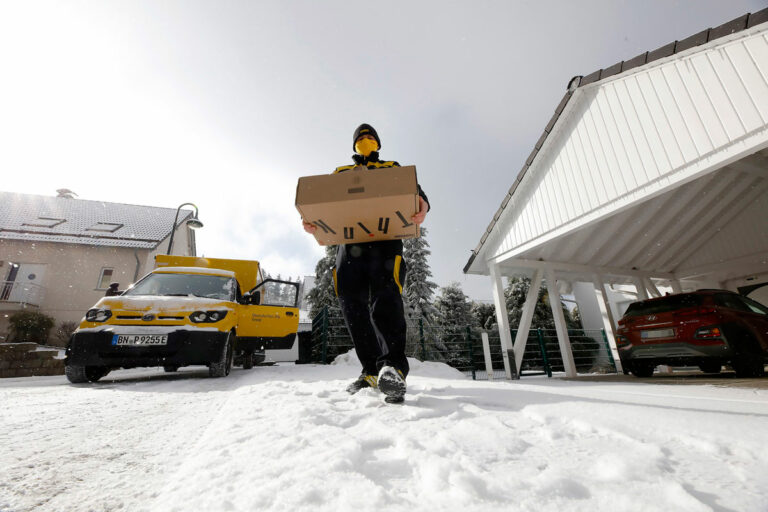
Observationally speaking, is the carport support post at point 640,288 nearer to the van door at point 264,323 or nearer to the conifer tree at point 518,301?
the van door at point 264,323

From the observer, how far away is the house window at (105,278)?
1506 cm

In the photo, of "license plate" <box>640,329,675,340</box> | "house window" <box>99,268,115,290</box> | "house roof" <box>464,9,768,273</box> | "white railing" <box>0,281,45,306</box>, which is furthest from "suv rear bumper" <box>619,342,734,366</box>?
"white railing" <box>0,281,45,306</box>

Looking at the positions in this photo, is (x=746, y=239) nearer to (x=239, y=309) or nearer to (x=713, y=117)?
(x=713, y=117)

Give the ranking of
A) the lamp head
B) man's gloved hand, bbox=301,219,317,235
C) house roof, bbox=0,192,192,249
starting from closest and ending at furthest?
man's gloved hand, bbox=301,219,317,235, the lamp head, house roof, bbox=0,192,192,249

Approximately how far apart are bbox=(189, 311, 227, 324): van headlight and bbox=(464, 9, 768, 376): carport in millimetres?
4625

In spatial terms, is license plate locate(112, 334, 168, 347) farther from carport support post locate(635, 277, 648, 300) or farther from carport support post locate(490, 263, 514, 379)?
carport support post locate(635, 277, 648, 300)

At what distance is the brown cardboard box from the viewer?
2.11 metres

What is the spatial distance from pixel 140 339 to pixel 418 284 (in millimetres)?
13850

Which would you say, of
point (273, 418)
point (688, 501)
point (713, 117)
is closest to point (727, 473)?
point (688, 501)

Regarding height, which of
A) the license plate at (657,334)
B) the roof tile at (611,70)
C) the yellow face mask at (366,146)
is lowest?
the license plate at (657,334)

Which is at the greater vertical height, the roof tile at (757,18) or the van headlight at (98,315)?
the roof tile at (757,18)

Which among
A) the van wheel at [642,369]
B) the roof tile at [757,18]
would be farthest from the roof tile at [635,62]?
the van wheel at [642,369]

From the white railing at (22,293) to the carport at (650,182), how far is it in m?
19.3

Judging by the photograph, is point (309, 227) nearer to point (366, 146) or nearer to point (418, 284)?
point (366, 146)
